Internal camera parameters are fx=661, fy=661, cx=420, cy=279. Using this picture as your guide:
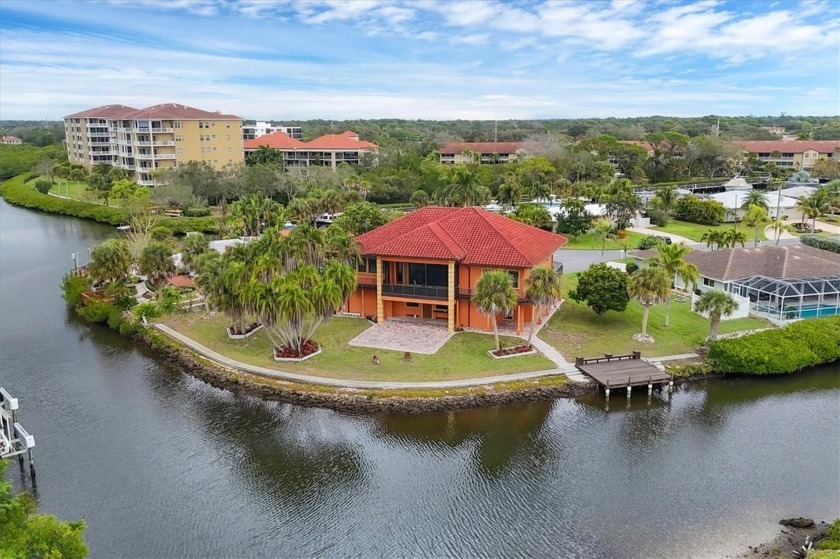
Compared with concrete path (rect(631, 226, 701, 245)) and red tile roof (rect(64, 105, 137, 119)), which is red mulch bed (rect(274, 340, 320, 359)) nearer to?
concrete path (rect(631, 226, 701, 245))

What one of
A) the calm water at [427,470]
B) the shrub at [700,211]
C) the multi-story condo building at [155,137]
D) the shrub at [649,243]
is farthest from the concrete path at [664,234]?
the multi-story condo building at [155,137]

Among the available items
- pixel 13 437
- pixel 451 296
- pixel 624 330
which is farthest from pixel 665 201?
pixel 13 437

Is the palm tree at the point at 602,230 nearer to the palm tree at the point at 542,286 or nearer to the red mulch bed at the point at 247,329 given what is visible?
the palm tree at the point at 542,286

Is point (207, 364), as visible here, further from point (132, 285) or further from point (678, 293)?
point (678, 293)

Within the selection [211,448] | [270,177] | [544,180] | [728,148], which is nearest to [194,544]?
[211,448]

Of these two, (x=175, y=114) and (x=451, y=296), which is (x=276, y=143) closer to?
(x=175, y=114)

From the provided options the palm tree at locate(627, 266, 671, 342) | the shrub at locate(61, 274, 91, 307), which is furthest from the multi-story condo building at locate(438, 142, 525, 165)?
the palm tree at locate(627, 266, 671, 342)
